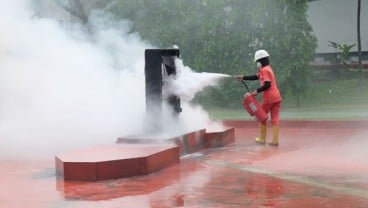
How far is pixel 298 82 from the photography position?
18234 mm

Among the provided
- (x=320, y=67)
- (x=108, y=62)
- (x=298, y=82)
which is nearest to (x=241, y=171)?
(x=108, y=62)

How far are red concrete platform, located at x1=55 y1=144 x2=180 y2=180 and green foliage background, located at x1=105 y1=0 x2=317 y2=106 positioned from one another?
34.2 feet

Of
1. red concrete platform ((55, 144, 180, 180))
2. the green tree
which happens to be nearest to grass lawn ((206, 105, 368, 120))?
the green tree

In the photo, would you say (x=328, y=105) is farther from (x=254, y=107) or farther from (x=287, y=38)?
(x=254, y=107)

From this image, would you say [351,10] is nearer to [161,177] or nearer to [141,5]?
[141,5]

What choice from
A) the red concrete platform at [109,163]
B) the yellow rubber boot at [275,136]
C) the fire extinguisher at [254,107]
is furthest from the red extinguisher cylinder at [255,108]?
the red concrete platform at [109,163]

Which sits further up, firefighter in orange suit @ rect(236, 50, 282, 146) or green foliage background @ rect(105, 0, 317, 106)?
green foliage background @ rect(105, 0, 317, 106)

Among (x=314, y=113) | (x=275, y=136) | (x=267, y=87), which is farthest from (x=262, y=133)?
(x=314, y=113)

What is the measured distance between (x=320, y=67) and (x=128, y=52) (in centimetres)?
1081

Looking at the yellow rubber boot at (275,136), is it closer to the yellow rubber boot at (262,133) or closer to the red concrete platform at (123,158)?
the yellow rubber boot at (262,133)

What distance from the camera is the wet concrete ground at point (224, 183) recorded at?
6.39 m

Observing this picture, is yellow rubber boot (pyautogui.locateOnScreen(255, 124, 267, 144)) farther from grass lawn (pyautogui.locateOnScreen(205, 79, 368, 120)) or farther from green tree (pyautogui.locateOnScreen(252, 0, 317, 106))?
green tree (pyautogui.locateOnScreen(252, 0, 317, 106))

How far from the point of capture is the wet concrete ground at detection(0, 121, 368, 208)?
21.0ft

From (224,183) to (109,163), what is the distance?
4.58 ft
